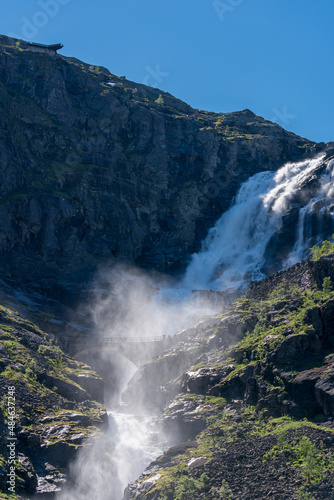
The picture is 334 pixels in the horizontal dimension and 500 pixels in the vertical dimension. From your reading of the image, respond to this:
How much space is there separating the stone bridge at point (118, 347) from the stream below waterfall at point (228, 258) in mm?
4580

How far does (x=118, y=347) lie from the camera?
239 ft

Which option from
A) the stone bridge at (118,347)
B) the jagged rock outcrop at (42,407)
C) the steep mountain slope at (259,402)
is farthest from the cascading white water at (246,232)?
the jagged rock outcrop at (42,407)

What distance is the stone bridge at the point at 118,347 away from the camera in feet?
229

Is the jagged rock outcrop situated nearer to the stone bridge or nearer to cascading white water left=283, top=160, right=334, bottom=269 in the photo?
the stone bridge

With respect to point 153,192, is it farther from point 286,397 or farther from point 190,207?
point 286,397

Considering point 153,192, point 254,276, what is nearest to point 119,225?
point 153,192

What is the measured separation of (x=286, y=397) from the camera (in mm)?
35969

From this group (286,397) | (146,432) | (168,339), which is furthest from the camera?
(168,339)

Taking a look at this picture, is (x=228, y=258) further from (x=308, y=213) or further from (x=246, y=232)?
(x=308, y=213)

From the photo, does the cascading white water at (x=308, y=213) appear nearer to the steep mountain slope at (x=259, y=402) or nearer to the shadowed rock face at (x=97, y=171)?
the shadowed rock face at (x=97, y=171)

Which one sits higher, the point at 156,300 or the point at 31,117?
the point at 31,117

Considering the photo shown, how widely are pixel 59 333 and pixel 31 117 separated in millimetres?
47000

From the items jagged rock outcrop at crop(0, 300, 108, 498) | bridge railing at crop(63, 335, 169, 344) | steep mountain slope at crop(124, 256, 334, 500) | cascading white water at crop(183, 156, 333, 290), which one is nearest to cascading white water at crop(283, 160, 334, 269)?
cascading white water at crop(183, 156, 333, 290)

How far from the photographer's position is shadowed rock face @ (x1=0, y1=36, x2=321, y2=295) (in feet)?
276
